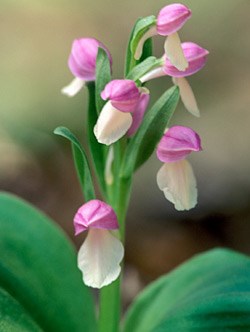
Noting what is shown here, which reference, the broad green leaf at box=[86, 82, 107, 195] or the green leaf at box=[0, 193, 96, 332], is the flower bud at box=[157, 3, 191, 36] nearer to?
the broad green leaf at box=[86, 82, 107, 195]

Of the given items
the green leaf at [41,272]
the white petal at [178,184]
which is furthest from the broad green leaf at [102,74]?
the green leaf at [41,272]

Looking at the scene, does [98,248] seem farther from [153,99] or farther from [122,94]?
[153,99]

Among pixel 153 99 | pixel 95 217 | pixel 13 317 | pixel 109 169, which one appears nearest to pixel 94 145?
pixel 109 169

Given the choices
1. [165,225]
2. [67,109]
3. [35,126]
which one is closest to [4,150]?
[35,126]

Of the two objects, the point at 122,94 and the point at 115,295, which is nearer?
the point at 122,94

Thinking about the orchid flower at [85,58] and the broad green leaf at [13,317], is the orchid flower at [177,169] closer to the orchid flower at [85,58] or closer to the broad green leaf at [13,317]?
the orchid flower at [85,58]

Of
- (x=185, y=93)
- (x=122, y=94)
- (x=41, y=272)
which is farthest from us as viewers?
(x=41, y=272)
